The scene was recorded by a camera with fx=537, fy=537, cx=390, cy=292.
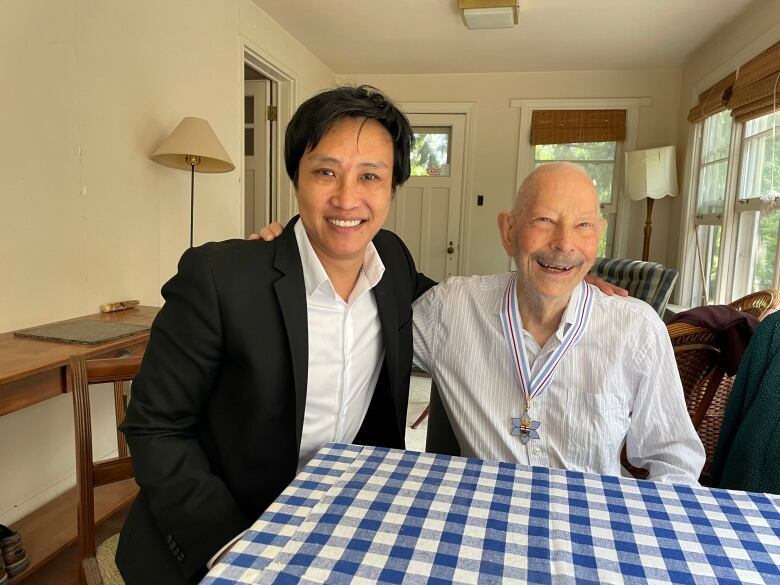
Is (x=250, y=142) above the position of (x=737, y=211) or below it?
above

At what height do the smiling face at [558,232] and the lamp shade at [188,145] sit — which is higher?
the lamp shade at [188,145]

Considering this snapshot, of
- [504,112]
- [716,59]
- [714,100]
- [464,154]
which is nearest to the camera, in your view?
[714,100]

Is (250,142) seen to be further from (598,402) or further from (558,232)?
(598,402)

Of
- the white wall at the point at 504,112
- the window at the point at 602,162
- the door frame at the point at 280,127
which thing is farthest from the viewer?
the window at the point at 602,162

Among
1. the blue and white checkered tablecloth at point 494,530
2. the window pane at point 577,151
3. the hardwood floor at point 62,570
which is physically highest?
the window pane at point 577,151

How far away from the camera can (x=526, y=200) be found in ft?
4.34

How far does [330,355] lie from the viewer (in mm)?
1221

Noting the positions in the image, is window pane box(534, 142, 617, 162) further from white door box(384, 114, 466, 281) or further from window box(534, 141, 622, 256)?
white door box(384, 114, 466, 281)

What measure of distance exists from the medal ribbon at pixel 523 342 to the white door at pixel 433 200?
177 inches

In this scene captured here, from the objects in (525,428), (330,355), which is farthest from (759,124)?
(330,355)

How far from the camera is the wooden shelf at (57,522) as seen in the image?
1.96 meters

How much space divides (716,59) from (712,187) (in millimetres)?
1004

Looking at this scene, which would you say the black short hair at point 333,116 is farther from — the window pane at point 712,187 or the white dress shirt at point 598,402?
the window pane at point 712,187

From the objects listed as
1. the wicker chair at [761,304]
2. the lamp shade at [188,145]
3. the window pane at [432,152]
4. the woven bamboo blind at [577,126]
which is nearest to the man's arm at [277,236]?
the wicker chair at [761,304]
